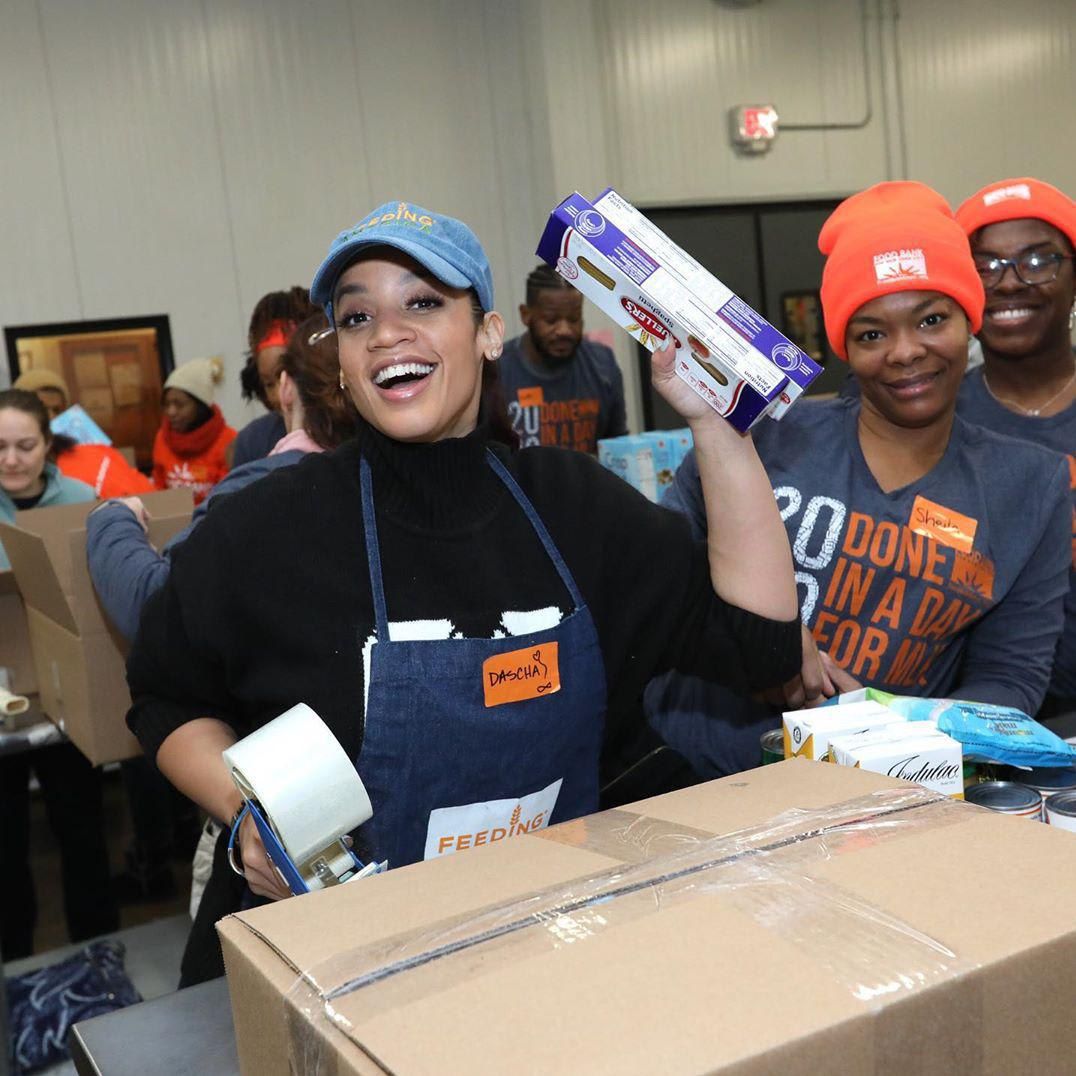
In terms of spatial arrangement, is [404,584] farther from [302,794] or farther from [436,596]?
[302,794]

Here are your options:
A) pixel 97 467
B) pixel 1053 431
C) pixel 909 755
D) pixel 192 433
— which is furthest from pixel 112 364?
pixel 909 755

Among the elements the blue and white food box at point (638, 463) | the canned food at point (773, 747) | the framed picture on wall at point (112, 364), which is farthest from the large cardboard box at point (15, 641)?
the framed picture on wall at point (112, 364)

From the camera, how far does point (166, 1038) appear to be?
988 mm

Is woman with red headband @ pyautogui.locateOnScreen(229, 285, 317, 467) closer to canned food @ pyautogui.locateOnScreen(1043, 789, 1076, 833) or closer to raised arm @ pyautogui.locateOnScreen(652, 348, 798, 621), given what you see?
raised arm @ pyautogui.locateOnScreen(652, 348, 798, 621)

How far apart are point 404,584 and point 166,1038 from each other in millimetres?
508

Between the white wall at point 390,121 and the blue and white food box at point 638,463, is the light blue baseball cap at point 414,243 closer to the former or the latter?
the blue and white food box at point 638,463

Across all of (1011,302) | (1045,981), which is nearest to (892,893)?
(1045,981)

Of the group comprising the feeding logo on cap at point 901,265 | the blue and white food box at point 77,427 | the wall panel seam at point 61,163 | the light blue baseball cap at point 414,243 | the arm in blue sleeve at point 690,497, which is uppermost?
the wall panel seam at point 61,163

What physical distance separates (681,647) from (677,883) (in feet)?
2.35

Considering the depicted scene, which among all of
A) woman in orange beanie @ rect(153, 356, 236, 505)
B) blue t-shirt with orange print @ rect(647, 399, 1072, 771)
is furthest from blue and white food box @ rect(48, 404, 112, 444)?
blue t-shirt with orange print @ rect(647, 399, 1072, 771)

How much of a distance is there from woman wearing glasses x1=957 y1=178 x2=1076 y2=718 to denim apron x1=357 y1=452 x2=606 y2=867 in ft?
3.99

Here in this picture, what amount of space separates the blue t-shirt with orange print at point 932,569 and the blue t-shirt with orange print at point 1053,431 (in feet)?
0.44

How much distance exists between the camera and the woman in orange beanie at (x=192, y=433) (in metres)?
5.32

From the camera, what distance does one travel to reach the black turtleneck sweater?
128 centimetres
